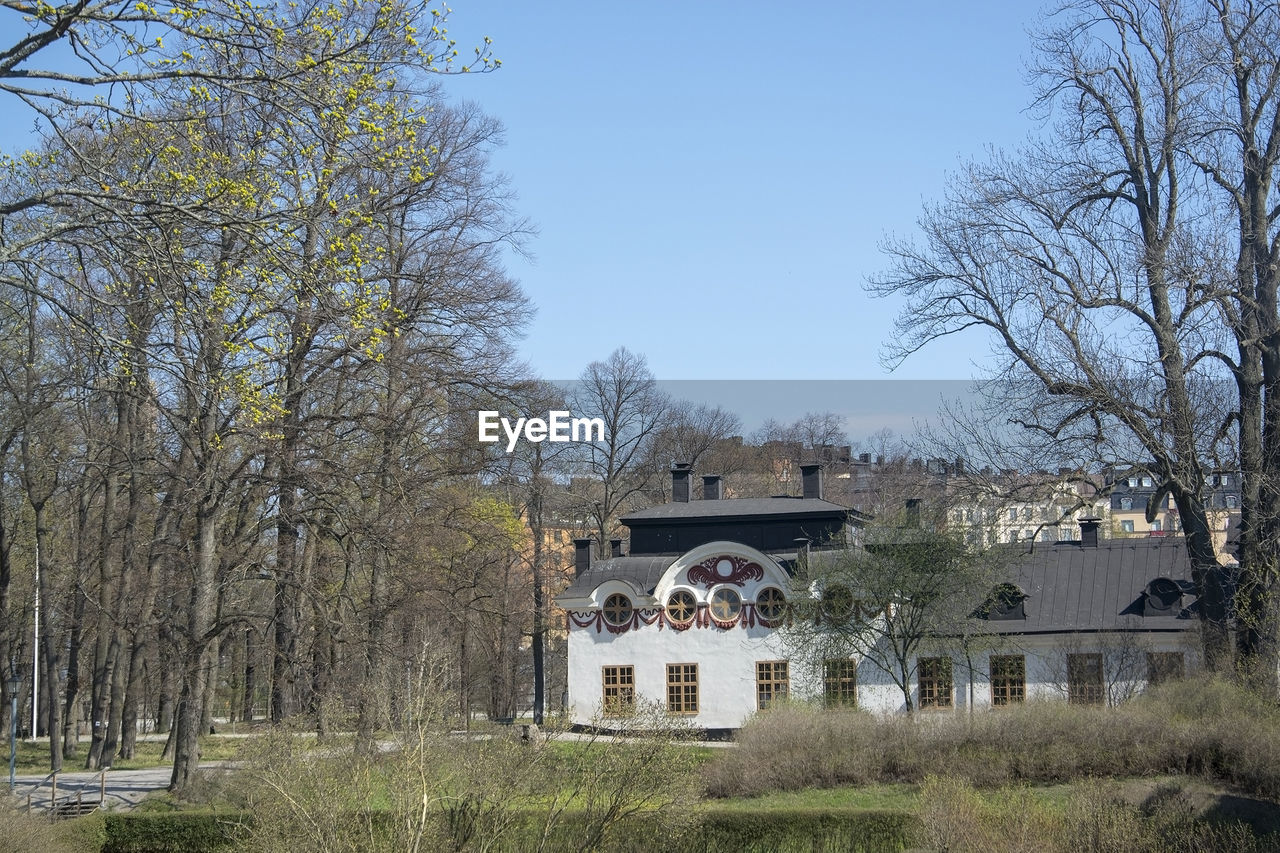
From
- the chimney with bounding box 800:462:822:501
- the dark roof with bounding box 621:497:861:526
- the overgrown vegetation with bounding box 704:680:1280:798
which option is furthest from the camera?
the chimney with bounding box 800:462:822:501

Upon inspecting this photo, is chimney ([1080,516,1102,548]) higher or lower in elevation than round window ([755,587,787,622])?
higher

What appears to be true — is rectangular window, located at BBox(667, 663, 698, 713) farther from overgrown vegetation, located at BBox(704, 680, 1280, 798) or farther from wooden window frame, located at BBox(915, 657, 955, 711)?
overgrown vegetation, located at BBox(704, 680, 1280, 798)

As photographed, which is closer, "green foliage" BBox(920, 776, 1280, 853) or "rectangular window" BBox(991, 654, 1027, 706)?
"green foliage" BBox(920, 776, 1280, 853)

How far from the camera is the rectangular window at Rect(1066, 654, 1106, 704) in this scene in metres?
29.0

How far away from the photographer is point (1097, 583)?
1309 inches

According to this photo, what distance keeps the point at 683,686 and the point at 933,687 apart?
22.7 ft

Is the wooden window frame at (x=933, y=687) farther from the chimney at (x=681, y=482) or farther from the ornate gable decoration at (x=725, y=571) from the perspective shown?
the chimney at (x=681, y=482)

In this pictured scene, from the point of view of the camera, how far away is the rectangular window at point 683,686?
115 feet

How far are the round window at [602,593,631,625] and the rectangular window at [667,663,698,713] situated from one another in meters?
1.80

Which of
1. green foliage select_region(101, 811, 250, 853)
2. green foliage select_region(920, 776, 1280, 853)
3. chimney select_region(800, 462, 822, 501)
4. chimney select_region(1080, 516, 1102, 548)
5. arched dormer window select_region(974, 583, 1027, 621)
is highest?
chimney select_region(800, 462, 822, 501)

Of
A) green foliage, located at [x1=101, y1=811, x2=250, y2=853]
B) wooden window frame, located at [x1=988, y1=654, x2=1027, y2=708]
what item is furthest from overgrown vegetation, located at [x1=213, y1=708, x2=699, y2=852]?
wooden window frame, located at [x1=988, y1=654, x2=1027, y2=708]

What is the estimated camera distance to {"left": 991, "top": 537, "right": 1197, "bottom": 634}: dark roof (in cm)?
3225

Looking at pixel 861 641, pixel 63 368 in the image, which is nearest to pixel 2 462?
pixel 63 368

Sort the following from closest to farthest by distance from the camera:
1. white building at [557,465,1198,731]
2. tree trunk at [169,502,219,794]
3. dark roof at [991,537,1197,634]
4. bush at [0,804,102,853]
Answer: bush at [0,804,102,853], tree trunk at [169,502,219,794], white building at [557,465,1198,731], dark roof at [991,537,1197,634]
